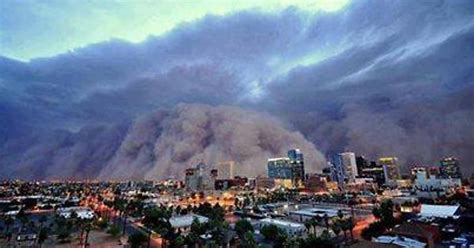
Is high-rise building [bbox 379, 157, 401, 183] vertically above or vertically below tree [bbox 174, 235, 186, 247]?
above

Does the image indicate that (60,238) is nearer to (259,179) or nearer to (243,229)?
(243,229)

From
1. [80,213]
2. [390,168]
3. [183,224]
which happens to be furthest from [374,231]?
[390,168]

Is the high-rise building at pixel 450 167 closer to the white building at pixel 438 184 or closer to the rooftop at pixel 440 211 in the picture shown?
the white building at pixel 438 184

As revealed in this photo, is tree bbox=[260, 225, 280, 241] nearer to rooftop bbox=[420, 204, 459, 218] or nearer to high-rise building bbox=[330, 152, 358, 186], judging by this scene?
rooftop bbox=[420, 204, 459, 218]

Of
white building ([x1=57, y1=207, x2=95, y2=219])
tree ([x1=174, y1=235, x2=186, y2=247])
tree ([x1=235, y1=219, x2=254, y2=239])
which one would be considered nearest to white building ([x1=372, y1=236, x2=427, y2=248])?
tree ([x1=235, y1=219, x2=254, y2=239])

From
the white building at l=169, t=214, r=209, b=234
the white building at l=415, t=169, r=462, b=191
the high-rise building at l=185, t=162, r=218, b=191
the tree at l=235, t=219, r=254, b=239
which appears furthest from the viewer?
the high-rise building at l=185, t=162, r=218, b=191

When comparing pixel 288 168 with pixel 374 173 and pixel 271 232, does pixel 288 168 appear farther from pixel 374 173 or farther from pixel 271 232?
pixel 271 232

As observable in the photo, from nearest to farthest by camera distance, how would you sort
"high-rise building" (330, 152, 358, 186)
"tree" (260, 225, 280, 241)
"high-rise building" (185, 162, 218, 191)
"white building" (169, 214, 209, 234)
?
"tree" (260, 225, 280, 241), "white building" (169, 214, 209, 234), "high-rise building" (185, 162, 218, 191), "high-rise building" (330, 152, 358, 186)
